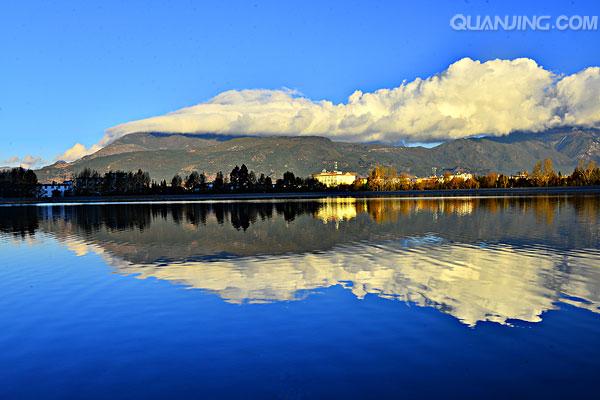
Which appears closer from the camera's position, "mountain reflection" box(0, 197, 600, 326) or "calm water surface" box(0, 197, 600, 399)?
"calm water surface" box(0, 197, 600, 399)

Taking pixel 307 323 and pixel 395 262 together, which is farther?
pixel 395 262

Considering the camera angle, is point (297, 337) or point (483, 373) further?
point (297, 337)

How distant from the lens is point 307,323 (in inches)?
617

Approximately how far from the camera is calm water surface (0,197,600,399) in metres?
11.1

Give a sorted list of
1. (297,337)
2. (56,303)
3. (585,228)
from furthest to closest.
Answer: (585,228)
(56,303)
(297,337)

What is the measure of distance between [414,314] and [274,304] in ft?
16.4

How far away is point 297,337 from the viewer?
14.3 meters

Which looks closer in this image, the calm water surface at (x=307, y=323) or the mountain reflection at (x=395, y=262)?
the calm water surface at (x=307, y=323)

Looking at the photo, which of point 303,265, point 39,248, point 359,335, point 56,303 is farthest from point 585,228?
point 39,248

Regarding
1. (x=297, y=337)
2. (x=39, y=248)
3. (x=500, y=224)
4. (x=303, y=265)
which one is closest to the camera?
(x=297, y=337)

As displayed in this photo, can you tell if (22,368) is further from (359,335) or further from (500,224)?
(500,224)

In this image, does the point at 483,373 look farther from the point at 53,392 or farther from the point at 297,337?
the point at 53,392

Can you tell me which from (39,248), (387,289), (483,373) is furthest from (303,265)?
(39,248)

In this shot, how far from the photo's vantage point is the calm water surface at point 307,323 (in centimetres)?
1107
